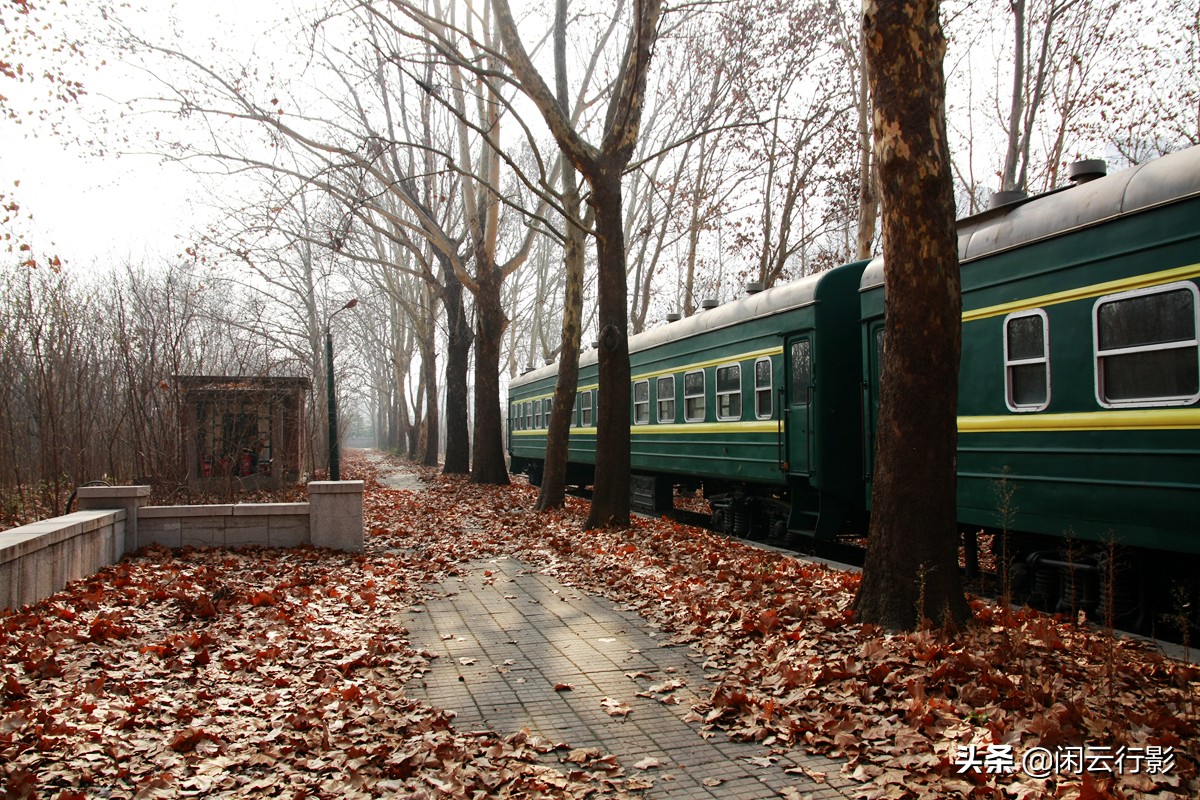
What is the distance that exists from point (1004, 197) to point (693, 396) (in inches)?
282

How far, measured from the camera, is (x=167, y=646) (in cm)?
642

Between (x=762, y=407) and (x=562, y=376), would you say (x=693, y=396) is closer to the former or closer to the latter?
(x=562, y=376)

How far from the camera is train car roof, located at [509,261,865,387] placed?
11.3 meters

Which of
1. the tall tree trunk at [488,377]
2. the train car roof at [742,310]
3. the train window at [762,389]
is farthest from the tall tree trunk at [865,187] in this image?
the tall tree trunk at [488,377]

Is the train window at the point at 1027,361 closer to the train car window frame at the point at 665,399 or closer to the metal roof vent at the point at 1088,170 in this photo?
the metal roof vent at the point at 1088,170

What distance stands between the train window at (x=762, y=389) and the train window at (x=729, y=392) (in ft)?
1.66

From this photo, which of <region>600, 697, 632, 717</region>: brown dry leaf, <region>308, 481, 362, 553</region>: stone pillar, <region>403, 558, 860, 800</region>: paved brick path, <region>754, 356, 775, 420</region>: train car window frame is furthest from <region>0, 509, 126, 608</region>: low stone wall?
<region>754, 356, 775, 420</region>: train car window frame

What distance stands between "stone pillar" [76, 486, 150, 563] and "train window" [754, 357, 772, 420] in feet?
26.1

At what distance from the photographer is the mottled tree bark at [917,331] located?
240 inches

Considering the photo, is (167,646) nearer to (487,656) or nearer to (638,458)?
(487,656)

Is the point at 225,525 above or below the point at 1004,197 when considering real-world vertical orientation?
below

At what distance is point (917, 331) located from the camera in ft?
20.1

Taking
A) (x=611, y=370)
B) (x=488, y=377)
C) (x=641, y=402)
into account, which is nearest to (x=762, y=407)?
(x=611, y=370)

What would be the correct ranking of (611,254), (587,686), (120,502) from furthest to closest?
(611,254)
(120,502)
(587,686)
